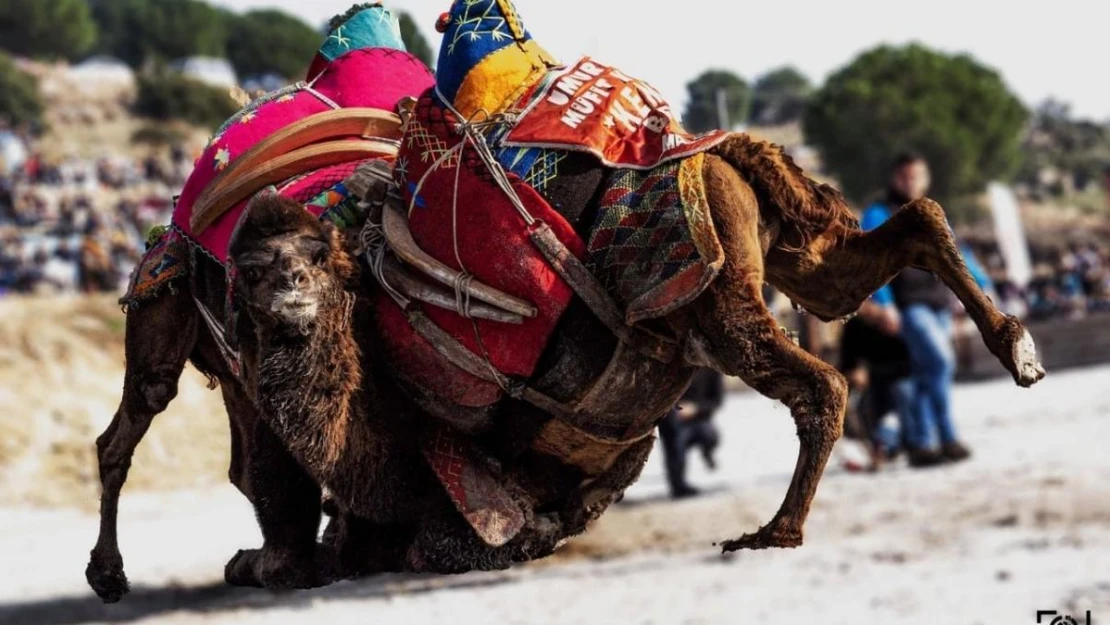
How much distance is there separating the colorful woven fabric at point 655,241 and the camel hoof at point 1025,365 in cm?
87

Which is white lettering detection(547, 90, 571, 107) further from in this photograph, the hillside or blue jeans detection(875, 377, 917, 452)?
the hillside

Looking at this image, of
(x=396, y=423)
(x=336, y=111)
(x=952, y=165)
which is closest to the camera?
(x=396, y=423)

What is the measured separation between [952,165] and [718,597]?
59.2 meters

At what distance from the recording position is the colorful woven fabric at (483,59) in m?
4.98

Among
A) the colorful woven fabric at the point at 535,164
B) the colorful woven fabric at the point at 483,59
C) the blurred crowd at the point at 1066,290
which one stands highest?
the blurred crowd at the point at 1066,290

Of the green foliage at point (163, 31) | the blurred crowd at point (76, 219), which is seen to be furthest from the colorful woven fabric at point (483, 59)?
the green foliage at point (163, 31)

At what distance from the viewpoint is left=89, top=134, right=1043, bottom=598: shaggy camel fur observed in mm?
4363

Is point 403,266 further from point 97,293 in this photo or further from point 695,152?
point 97,293

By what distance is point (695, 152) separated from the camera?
14.9 ft

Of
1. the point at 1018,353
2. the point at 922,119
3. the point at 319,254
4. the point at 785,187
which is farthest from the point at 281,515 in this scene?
the point at 922,119

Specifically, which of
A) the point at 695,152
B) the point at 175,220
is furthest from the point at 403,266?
the point at 175,220

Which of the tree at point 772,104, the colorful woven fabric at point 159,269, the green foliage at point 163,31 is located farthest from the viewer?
the green foliage at point 163,31

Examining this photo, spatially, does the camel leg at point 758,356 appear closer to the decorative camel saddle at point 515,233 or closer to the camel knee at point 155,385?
the decorative camel saddle at point 515,233

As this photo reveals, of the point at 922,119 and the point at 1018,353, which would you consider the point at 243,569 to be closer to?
the point at 1018,353
